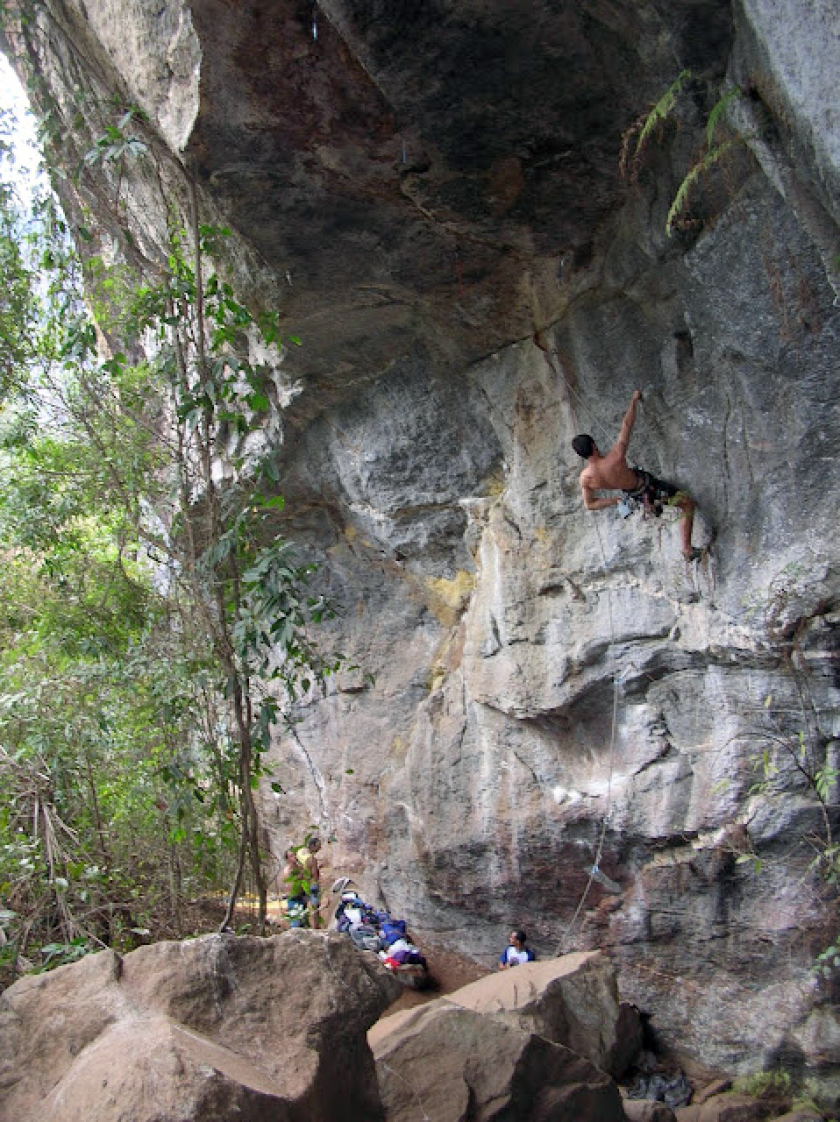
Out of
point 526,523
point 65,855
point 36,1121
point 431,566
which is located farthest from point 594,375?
point 36,1121

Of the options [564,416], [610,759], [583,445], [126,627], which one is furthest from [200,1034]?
[564,416]

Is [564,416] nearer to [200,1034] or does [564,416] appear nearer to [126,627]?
[126,627]

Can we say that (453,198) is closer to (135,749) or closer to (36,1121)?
(135,749)

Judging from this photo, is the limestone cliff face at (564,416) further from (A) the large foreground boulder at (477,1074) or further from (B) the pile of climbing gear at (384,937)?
(A) the large foreground boulder at (477,1074)

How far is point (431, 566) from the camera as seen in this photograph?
8.45 meters

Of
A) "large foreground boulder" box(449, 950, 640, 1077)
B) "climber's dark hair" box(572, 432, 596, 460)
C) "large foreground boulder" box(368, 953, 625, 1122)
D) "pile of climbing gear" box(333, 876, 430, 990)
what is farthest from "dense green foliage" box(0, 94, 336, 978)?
"climber's dark hair" box(572, 432, 596, 460)

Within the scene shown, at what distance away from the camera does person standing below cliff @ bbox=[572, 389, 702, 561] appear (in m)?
5.79

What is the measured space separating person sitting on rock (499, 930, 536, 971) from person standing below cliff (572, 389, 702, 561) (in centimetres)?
357

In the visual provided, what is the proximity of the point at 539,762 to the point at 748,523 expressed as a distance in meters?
2.75

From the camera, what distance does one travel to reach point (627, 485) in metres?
5.89

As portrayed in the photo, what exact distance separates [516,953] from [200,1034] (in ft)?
15.6

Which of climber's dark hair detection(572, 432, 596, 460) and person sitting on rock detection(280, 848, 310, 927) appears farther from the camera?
climber's dark hair detection(572, 432, 596, 460)

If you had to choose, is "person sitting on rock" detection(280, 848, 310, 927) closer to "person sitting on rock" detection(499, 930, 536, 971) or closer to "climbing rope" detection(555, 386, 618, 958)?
"person sitting on rock" detection(499, 930, 536, 971)

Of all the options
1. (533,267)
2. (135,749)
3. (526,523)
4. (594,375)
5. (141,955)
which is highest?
(533,267)
